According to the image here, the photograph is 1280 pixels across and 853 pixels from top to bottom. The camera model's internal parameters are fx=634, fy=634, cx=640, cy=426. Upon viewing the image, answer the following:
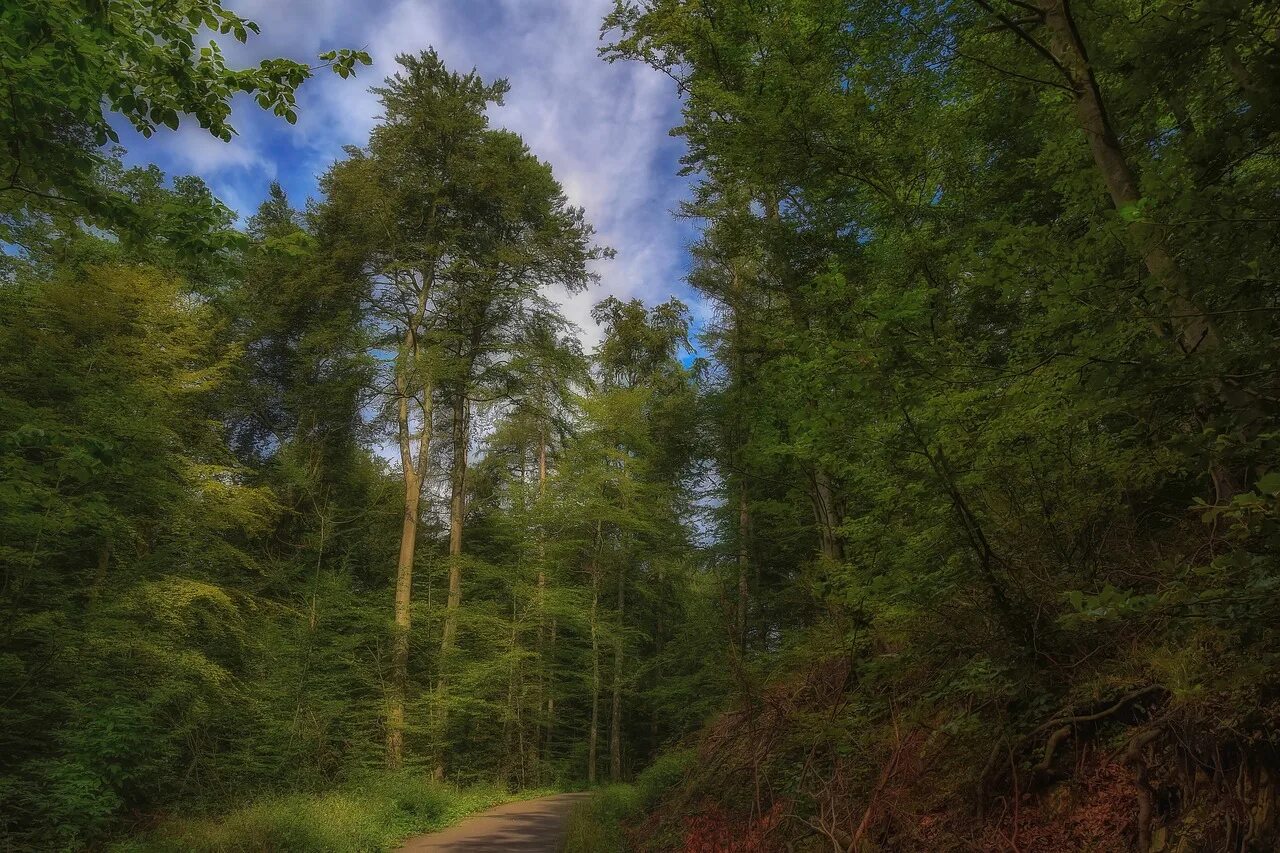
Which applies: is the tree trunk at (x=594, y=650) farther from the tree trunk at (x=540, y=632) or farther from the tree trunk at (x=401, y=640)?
the tree trunk at (x=401, y=640)

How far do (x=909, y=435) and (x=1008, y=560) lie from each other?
126 centimetres

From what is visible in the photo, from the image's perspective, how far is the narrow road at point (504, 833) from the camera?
29.6 ft

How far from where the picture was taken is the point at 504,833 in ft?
33.6

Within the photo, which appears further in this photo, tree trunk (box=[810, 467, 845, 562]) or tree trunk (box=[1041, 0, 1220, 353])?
tree trunk (box=[810, 467, 845, 562])

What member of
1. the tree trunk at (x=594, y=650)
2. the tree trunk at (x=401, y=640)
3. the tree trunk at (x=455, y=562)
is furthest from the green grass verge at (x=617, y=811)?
the tree trunk at (x=594, y=650)

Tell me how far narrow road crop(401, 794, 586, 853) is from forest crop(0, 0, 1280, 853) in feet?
2.19

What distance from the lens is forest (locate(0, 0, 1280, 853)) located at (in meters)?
3.20

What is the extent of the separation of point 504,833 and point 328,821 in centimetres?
275

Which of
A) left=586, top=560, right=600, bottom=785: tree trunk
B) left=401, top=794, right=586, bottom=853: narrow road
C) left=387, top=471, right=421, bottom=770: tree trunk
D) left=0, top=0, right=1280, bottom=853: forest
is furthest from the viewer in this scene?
left=586, top=560, right=600, bottom=785: tree trunk

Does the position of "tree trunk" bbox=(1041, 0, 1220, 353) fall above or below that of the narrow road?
above

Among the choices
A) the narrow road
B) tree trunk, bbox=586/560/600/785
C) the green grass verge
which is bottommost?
the narrow road

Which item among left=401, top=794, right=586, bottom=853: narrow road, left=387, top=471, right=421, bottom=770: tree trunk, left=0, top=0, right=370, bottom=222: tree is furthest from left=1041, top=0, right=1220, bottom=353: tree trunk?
left=387, top=471, right=421, bottom=770: tree trunk

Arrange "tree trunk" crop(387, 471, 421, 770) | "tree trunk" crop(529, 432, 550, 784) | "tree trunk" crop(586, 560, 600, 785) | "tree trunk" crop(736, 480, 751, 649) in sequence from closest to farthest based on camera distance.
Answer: "tree trunk" crop(387, 471, 421, 770), "tree trunk" crop(736, 480, 751, 649), "tree trunk" crop(529, 432, 550, 784), "tree trunk" crop(586, 560, 600, 785)

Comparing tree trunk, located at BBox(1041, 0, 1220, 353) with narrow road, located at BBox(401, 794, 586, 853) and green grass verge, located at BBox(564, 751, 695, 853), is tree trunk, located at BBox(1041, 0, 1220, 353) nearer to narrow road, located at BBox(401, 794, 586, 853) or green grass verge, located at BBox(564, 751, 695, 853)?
green grass verge, located at BBox(564, 751, 695, 853)
